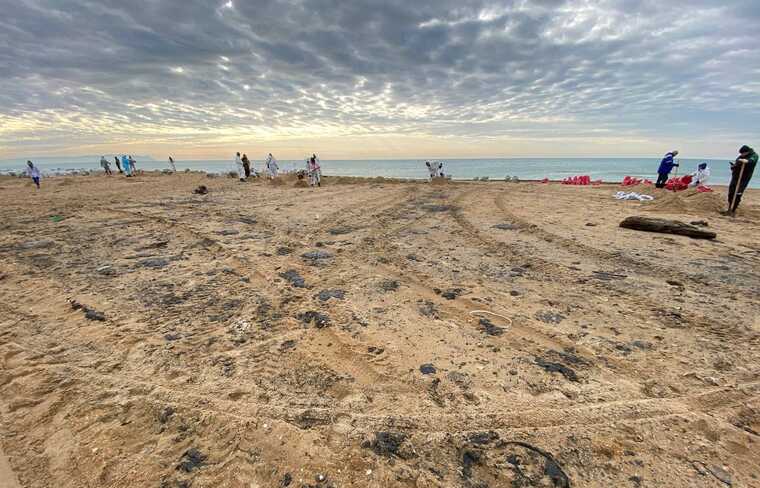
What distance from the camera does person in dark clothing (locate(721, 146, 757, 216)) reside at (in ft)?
27.3

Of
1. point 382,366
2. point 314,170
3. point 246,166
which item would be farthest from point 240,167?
point 382,366

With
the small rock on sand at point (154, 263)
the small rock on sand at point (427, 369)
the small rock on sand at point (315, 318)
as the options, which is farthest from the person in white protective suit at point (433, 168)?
the small rock on sand at point (427, 369)

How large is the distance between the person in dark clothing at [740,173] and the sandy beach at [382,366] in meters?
4.06

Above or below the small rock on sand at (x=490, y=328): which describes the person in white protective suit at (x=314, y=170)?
above

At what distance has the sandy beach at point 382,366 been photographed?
1.91 metres

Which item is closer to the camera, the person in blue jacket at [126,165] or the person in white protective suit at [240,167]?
the person in white protective suit at [240,167]

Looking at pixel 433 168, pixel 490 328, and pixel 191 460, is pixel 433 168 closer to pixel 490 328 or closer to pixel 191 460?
pixel 490 328

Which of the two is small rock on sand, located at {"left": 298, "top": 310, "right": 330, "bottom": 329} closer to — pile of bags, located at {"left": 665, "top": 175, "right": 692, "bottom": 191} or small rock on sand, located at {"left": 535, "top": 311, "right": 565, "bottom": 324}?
small rock on sand, located at {"left": 535, "top": 311, "right": 565, "bottom": 324}

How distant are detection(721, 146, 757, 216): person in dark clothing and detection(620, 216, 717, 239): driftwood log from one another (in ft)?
12.3

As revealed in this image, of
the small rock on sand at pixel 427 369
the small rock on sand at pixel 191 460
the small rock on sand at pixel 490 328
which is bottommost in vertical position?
the small rock on sand at pixel 191 460

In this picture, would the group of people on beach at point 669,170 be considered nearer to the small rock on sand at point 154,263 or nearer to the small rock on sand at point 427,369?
the small rock on sand at point 427,369

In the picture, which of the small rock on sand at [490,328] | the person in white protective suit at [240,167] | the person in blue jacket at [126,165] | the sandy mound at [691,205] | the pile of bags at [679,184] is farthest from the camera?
the person in blue jacket at [126,165]

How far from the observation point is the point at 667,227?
675 cm

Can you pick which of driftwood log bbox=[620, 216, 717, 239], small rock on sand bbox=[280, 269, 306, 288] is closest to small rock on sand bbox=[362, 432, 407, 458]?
small rock on sand bbox=[280, 269, 306, 288]
